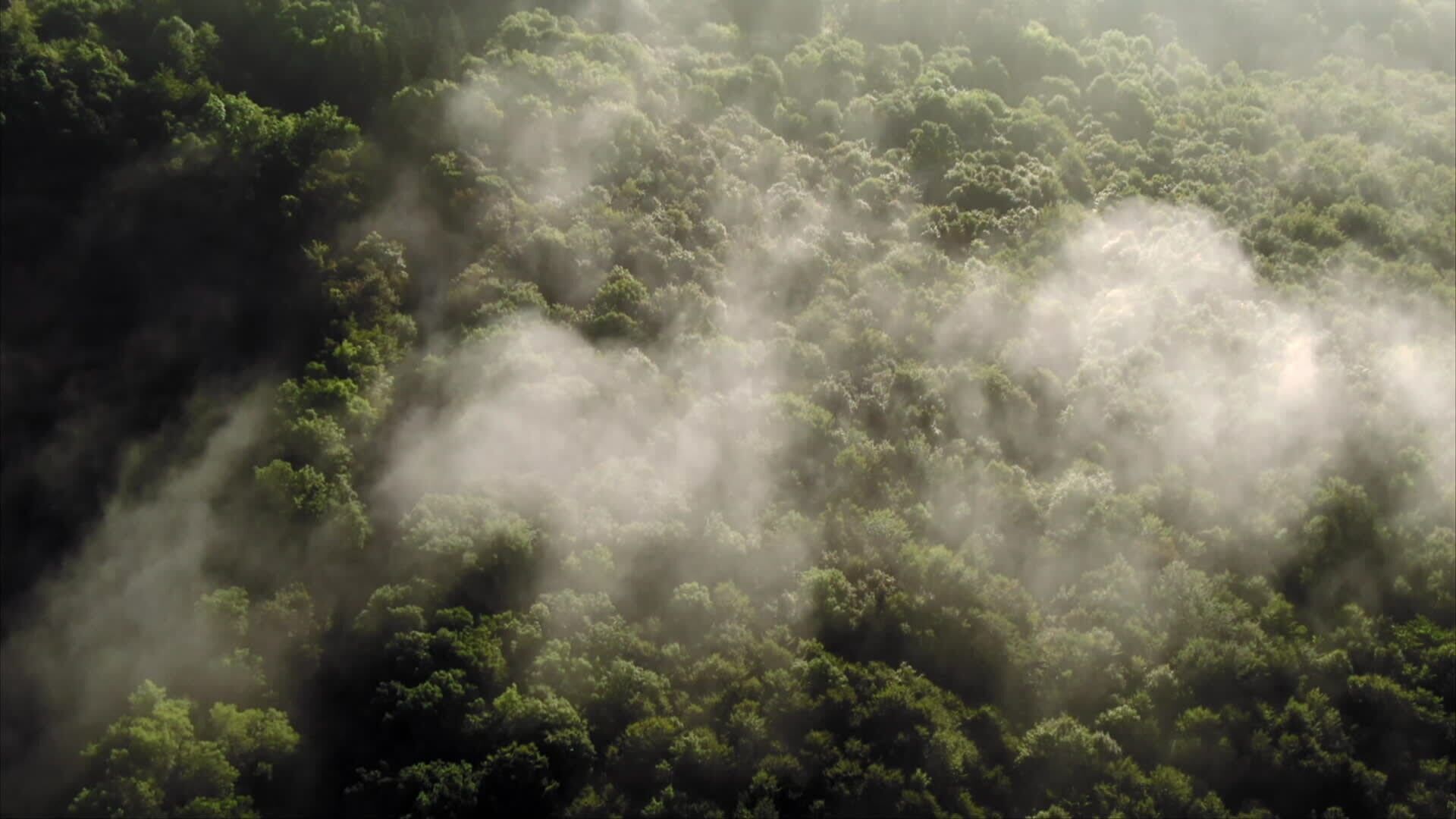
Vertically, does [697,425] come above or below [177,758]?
above

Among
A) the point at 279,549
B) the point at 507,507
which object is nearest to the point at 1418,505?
the point at 507,507

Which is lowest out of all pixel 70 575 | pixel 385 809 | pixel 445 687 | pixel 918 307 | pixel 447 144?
pixel 385 809

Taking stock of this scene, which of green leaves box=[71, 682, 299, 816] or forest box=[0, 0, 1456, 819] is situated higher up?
forest box=[0, 0, 1456, 819]

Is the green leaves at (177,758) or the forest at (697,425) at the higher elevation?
the forest at (697,425)

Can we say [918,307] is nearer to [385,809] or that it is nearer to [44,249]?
[385,809]

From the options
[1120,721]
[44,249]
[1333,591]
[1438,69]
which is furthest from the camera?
[1438,69]

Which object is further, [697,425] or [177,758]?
[697,425]

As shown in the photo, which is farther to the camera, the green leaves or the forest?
the forest

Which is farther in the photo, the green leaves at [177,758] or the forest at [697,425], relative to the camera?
the forest at [697,425]
